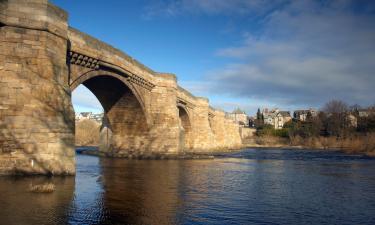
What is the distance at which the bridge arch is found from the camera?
32.0 m

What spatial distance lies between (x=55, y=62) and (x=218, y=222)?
12337 mm

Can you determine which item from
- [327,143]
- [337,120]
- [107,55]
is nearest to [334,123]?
[337,120]

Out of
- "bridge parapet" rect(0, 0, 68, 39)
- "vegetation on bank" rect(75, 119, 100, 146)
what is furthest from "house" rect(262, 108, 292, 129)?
"bridge parapet" rect(0, 0, 68, 39)

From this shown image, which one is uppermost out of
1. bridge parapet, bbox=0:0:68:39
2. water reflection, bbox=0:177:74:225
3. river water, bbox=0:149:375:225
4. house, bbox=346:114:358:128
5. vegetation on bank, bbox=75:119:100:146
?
bridge parapet, bbox=0:0:68:39

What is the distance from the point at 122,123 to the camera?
36.2m

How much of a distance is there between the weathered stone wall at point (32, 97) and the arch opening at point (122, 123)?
15310 millimetres

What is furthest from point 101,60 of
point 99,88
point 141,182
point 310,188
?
point 310,188

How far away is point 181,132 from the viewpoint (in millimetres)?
37906

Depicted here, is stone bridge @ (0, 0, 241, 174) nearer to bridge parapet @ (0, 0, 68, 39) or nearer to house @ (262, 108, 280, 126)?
bridge parapet @ (0, 0, 68, 39)

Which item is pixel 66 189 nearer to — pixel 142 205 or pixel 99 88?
pixel 142 205

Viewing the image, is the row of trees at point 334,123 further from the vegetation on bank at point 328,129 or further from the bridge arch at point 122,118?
the bridge arch at point 122,118


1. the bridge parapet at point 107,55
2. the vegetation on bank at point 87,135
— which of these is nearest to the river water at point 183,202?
the bridge parapet at point 107,55

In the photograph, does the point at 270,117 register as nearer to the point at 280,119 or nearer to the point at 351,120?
the point at 280,119

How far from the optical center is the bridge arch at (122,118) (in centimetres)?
3197
